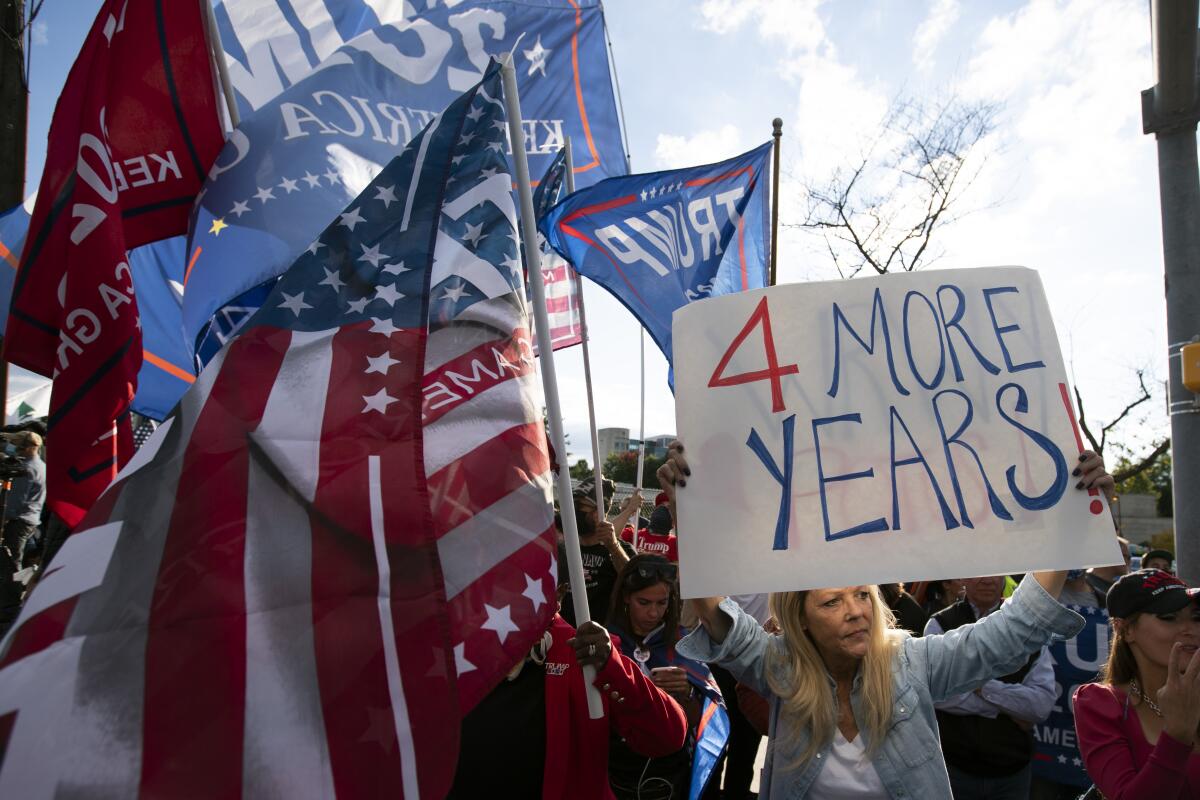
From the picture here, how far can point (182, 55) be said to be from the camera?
3.42 meters

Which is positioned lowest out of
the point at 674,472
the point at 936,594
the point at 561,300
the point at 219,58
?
the point at 936,594

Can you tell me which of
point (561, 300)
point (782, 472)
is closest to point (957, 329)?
point (782, 472)

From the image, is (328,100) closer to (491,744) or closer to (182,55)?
(182,55)

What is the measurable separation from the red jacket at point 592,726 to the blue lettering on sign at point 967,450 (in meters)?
1.07

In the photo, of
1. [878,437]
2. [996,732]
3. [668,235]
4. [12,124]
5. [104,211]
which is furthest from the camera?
[12,124]

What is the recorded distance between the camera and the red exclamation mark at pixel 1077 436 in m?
2.20

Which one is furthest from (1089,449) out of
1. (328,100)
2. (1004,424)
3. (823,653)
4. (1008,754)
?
(328,100)

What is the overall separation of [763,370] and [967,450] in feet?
2.01

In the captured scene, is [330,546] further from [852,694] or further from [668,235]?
[668,235]

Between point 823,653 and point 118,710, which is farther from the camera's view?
point 823,653

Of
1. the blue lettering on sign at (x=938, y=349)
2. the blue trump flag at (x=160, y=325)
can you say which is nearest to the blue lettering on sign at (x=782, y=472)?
the blue lettering on sign at (x=938, y=349)

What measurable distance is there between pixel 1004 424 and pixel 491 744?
5.95 ft

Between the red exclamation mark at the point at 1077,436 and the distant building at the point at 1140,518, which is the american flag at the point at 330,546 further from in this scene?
the distant building at the point at 1140,518

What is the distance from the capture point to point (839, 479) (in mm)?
2275
